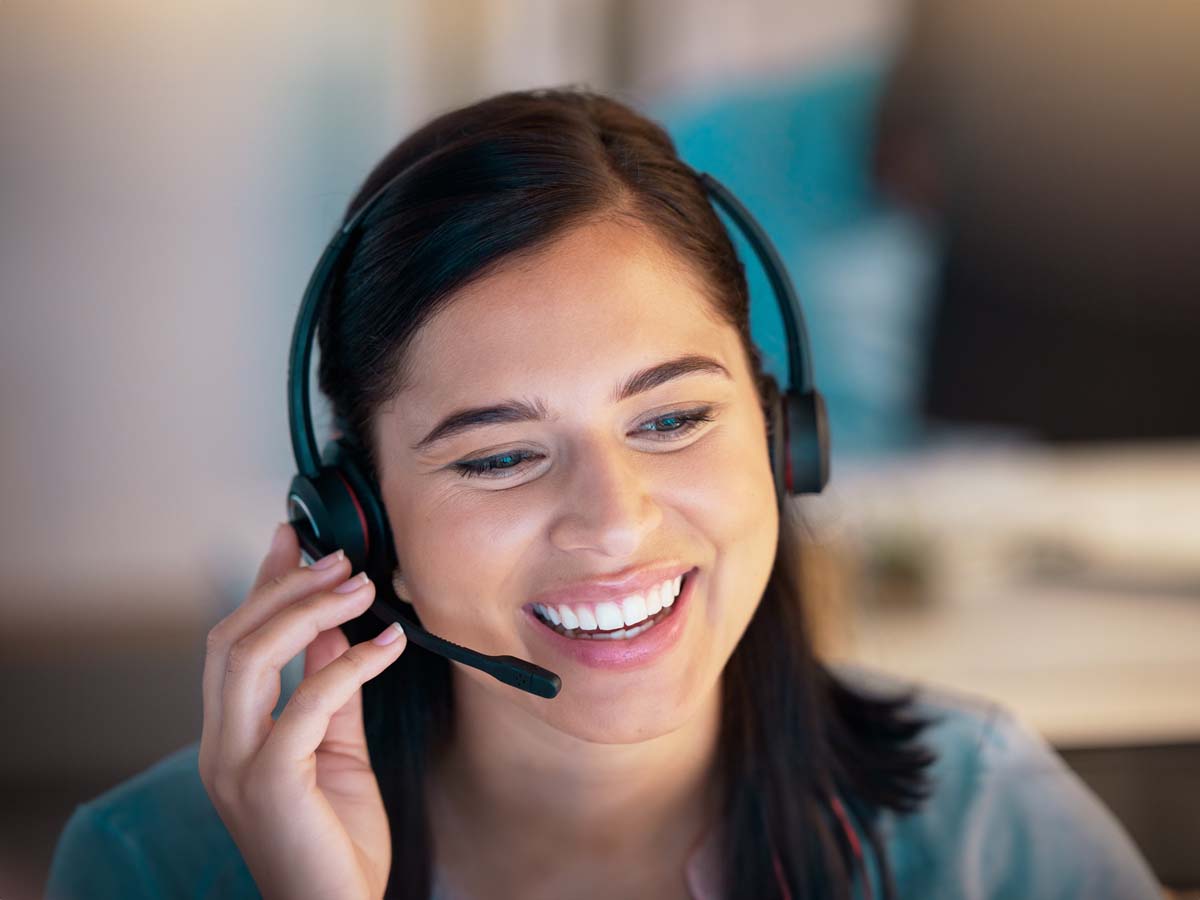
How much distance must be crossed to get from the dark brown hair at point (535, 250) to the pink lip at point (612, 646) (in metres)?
0.20

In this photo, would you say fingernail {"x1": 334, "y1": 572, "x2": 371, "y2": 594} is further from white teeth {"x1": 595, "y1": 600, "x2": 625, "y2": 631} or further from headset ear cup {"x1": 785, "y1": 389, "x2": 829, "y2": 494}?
headset ear cup {"x1": 785, "y1": 389, "x2": 829, "y2": 494}

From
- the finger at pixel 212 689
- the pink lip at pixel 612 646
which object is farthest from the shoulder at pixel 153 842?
the pink lip at pixel 612 646

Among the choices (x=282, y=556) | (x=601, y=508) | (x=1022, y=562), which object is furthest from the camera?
(x=1022, y=562)

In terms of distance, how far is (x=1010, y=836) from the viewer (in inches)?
41.8

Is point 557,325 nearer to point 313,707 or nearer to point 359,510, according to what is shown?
point 359,510

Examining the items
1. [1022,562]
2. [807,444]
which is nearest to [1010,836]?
[807,444]

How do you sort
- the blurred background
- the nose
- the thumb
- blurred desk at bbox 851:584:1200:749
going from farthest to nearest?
the blurred background → blurred desk at bbox 851:584:1200:749 → the thumb → the nose

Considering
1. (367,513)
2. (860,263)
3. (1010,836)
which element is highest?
(367,513)

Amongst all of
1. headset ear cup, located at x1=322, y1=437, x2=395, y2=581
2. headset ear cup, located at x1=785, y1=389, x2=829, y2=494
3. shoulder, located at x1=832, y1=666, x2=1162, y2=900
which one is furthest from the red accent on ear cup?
shoulder, located at x1=832, y1=666, x2=1162, y2=900

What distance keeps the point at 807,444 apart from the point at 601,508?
23 centimetres

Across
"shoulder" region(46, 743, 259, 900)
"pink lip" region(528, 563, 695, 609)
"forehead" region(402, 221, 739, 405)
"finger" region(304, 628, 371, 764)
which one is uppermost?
"forehead" region(402, 221, 739, 405)

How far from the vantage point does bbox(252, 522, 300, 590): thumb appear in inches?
35.2

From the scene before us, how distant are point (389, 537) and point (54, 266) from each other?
1.34 m

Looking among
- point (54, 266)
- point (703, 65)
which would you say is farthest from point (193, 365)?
point (703, 65)
